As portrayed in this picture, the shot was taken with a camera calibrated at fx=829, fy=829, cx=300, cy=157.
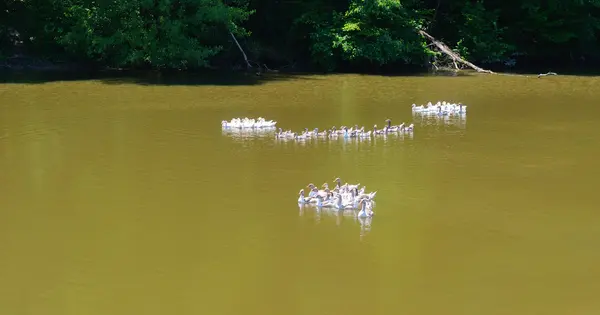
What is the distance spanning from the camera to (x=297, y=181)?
16750mm

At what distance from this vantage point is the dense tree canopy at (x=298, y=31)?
35531 millimetres

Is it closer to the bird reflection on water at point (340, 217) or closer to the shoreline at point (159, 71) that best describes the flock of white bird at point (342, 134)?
the bird reflection on water at point (340, 217)

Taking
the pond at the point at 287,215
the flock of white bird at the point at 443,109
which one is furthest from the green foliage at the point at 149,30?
the flock of white bird at the point at 443,109

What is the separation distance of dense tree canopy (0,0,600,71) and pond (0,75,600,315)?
1008 cm

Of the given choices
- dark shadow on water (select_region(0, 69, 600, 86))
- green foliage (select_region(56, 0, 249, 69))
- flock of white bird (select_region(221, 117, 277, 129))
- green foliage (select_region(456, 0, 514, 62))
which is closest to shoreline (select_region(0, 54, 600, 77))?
dark shadow on water (select_region(0, 69, 600, 86))

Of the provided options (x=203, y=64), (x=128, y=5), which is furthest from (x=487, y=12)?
(x=128, y=5)

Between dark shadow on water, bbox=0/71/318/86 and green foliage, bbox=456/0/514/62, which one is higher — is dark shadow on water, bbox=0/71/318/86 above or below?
below

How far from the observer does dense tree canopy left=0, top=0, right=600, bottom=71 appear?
117 feet

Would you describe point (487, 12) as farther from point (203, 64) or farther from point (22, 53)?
point (22, 53)

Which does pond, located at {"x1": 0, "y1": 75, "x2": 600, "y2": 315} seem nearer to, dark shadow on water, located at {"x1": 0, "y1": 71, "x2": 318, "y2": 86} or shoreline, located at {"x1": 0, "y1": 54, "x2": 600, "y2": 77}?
dark shadow on water, located at {"x1": 0, "y1": 71, "x2": 318, "y2": 86}

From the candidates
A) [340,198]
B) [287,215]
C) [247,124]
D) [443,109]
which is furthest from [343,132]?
[287,215]

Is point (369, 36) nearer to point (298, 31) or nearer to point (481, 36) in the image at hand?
point (298, 31)

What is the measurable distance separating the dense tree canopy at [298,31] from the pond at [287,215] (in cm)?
1008

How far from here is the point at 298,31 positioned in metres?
40.0
